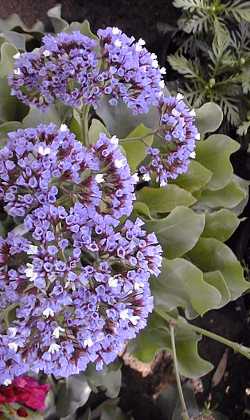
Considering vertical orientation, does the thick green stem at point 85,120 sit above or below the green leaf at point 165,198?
above

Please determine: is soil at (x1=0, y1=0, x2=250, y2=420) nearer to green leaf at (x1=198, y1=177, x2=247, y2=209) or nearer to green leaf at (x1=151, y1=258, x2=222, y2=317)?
green leaf at (x1=198, y1=177, x2=247, y2=209)

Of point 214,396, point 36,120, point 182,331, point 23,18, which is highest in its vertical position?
point 36,120

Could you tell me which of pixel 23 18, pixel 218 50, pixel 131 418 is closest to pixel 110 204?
pixel 218 50

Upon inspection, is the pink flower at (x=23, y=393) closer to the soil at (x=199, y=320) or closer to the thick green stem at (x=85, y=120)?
the thick green stem at (x=85, y=120)

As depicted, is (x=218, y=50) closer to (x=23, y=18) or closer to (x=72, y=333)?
(x=23, y=18)

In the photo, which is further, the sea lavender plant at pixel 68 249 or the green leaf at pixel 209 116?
the green leaf at pixel 209 116

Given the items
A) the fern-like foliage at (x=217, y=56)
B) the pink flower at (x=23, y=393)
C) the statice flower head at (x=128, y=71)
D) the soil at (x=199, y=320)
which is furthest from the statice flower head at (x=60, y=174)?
the soil at (x=199, y=320)

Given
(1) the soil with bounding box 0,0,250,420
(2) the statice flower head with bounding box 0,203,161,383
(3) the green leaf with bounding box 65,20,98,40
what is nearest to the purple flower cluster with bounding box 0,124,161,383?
(2) the statice flower head with bounding box 0,203,161,383

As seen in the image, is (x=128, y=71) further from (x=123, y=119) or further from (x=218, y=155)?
(x=218, y=155)
